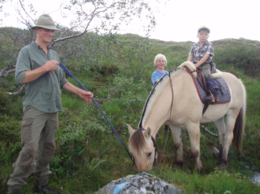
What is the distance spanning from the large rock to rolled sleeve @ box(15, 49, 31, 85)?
62.7 inches

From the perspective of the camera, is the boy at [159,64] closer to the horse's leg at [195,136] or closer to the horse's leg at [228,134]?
the horse's leg at [195,136]

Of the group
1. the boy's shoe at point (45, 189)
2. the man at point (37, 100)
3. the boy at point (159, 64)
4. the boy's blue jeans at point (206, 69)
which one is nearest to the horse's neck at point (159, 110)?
the boy at point (159, 64)

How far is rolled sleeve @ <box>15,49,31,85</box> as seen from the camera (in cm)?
196

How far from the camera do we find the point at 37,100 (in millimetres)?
2201

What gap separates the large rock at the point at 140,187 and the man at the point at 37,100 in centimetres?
101

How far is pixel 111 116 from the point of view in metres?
4.61

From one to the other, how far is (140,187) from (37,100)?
1605 mm

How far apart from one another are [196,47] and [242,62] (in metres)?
6.99

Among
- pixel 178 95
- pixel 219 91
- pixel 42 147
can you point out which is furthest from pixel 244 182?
pixel 42 147

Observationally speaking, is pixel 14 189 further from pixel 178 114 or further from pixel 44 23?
pixel 178 114

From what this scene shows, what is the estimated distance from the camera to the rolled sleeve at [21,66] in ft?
6.44

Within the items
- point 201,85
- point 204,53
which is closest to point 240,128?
point 201,85

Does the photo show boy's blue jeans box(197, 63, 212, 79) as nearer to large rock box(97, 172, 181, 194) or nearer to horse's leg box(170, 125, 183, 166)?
horse's leg box(170, 125, 183, 166)

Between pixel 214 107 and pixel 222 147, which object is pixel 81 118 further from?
pixel 222 147
